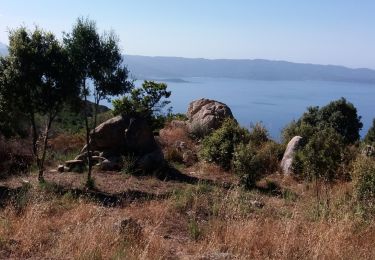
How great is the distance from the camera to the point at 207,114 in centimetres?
1848

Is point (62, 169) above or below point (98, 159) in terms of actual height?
below

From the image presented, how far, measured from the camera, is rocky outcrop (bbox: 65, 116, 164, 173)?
42.8 ft

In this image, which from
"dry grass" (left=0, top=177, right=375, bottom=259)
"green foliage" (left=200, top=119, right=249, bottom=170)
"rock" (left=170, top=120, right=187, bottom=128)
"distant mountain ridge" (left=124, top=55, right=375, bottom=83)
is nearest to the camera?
"dry grass" (left=0, top=177, right=375, bottom=259)

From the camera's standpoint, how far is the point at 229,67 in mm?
146875

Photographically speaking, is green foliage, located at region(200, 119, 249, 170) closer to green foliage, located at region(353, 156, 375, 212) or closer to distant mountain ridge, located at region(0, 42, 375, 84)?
green foliage, located at region(353, 156, 375, 212)

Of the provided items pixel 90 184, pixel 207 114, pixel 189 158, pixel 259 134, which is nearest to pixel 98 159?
pixel 90 184

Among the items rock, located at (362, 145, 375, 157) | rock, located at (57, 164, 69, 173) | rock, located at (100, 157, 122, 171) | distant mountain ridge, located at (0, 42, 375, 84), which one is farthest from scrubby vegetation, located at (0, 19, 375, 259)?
Answer: distant mountain ridge, located at (0, 42, 375, 84)

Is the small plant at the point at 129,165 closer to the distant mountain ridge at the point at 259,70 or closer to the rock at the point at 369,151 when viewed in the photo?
the rock at the point at 369,151

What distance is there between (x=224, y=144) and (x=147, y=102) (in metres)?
3.09

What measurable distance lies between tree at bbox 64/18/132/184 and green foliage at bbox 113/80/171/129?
2.88 metres

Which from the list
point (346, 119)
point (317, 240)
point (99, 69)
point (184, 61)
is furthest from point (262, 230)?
point (184, 61)

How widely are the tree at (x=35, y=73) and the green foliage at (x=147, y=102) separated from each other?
12.3ft

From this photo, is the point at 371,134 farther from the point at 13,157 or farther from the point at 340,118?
the point at 13,157

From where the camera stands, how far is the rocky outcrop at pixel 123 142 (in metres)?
13.0
